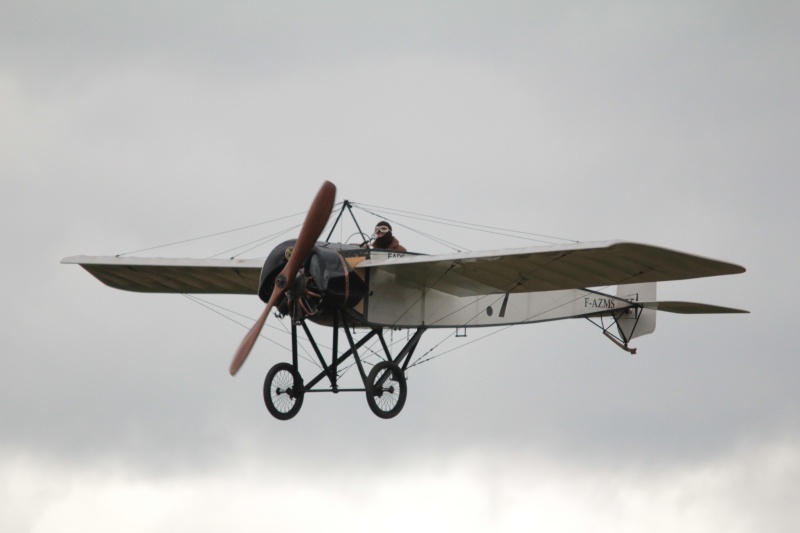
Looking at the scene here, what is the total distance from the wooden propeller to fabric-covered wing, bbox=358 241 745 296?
1.41 metres

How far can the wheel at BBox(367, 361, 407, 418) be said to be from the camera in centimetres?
2819

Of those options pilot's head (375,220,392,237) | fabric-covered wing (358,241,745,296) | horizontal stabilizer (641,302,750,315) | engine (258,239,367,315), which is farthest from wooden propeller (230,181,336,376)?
horizontal stabilizer (641,302,750,315)

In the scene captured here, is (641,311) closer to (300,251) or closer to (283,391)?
(283,391)

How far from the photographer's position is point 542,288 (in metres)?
29.0

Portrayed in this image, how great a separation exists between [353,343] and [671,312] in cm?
893

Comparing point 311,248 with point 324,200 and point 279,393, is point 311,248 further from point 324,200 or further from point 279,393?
point 279,393

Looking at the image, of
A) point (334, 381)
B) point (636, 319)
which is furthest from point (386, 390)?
point (636, 319)

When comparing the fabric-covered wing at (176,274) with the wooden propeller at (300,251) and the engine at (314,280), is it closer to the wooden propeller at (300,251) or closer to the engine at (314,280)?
the engine at (314,280)

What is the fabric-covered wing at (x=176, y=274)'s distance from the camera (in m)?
31.1

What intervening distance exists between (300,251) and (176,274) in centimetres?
569

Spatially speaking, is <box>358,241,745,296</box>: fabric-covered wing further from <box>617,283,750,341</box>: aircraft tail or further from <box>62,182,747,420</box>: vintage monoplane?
<box>617,283,750,341</box>: aircraft tail

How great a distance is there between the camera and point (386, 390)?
28.5 m

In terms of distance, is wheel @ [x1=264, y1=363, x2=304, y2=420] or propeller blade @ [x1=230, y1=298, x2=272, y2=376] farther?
wheel @ [x1=264, y1=363, x2=304, y2=420]

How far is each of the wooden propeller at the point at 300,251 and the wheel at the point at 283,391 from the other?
108 cm
